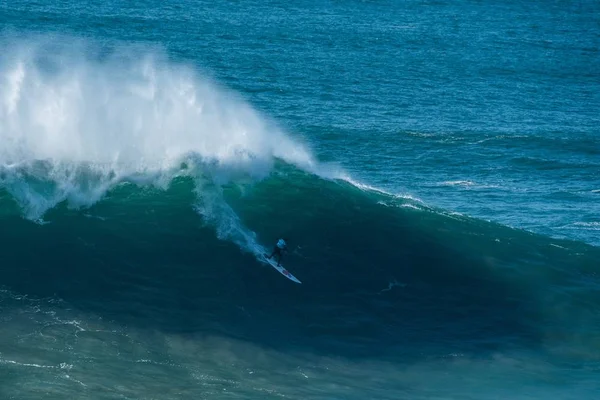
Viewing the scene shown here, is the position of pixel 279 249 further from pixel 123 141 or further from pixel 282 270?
pixel 123 141

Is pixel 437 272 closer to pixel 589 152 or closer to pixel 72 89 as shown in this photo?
pixel 72 89

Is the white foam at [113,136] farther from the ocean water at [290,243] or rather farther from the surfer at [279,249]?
the surfer at [279,249]

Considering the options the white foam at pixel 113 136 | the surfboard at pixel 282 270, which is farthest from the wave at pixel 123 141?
the surfboard at pixel 282 270

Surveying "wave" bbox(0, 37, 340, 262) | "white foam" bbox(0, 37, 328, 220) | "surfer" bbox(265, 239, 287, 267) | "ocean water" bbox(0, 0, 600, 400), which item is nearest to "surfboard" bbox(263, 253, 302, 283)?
"surfer" bbox(265, 239, 287, 267)

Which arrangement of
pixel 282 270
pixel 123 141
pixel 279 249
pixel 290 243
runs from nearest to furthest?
1. pixel 279 249
2. pixel 282 270
3. pixel 290 243
4. pixel 123 141

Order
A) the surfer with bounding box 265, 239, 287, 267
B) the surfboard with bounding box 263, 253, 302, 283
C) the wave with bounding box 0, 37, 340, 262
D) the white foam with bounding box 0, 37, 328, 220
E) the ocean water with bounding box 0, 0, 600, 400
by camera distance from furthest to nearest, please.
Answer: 1. the white foam with bounding box 0, 37, 328, 220
2. the wave with bounding box 0, 37, 340, 262
3. the surfboard with bounding box 263, 253, 302, 283
4. the surfer with bounding box 265, 239, 287, 267
5. the ocean water with bounding box 0, 0, 600, 400

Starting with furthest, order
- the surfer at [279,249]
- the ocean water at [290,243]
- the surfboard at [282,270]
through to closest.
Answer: the surfboard at [282,270], the surfer at [279,249], the ocean water at [290,243]

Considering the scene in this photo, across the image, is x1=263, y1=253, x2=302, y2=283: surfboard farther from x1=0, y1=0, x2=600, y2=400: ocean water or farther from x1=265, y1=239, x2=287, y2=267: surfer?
x1=0, y1=0, x2=600, y2=400: ocean water

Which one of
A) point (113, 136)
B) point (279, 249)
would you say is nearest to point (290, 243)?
point (279, 249)
